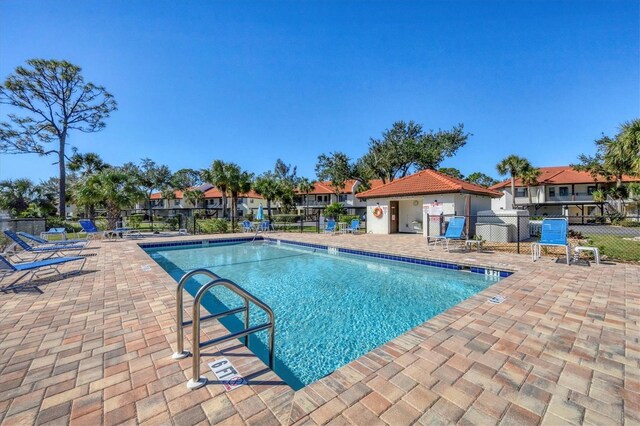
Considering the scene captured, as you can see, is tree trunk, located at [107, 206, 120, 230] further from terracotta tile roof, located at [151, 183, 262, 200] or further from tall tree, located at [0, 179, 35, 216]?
terracotta tile roof, located at [151, 183, 262, 200]

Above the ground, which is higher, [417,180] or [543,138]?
[543,138]

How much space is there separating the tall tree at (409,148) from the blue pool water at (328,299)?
20.3m

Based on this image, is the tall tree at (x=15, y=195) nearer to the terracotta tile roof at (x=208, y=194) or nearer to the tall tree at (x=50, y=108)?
the tall tree at (x=50, y=108)

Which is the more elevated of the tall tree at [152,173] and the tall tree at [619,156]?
the tall tree at [152,173]

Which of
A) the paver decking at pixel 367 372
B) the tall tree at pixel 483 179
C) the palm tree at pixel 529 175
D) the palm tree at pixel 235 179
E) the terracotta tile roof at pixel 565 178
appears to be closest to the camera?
the paver decking at pixel 367 372

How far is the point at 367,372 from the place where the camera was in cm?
244

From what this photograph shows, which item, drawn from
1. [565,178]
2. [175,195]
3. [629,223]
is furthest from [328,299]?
[175,195]

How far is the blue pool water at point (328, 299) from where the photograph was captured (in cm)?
384

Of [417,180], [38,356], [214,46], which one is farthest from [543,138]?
[38,356]

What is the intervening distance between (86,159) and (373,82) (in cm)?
3275

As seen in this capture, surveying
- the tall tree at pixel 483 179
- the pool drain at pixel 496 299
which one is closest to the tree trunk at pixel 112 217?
the pool drain at pixel 496 299

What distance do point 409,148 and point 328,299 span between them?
82.2 feet

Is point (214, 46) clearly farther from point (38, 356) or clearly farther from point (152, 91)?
point (38, 356)

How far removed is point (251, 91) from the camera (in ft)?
55.0
